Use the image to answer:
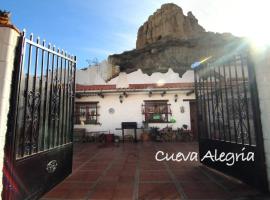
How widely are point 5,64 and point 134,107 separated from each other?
9385mm

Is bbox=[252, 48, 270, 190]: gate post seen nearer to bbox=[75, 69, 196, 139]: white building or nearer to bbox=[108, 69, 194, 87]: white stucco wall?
bbox=[75, 69, 196, 139]: white building

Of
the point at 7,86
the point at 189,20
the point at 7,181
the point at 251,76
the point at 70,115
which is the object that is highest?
the point at 189,20

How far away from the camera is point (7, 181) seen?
215cm

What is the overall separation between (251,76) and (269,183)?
5.18 feet

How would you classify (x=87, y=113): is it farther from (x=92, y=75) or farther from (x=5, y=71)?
(x=5, y=71)

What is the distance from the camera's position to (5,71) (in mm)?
2152

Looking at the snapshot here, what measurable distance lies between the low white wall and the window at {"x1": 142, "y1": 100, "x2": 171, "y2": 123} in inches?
8.3

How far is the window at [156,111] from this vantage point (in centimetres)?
1126

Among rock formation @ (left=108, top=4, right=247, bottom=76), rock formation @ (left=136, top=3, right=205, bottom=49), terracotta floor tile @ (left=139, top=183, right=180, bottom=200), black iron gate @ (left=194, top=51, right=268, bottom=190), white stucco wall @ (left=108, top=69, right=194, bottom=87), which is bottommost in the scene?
terracotta floor tile @ (left=139, top=183, right=180, bottom=200)

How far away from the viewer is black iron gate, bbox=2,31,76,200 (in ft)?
7.30

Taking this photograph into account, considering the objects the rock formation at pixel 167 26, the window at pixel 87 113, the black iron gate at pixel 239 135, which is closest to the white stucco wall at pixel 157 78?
the window at pixel 87 113

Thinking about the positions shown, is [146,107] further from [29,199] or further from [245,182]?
[29,199]

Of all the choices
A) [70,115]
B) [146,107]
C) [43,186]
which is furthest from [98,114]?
[43,186]

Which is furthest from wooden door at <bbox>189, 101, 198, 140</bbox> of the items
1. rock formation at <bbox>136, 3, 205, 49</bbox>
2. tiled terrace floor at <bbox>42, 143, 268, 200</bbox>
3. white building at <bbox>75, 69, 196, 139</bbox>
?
rock formation at <bbox>136, 3, 205, 49</bbox>
